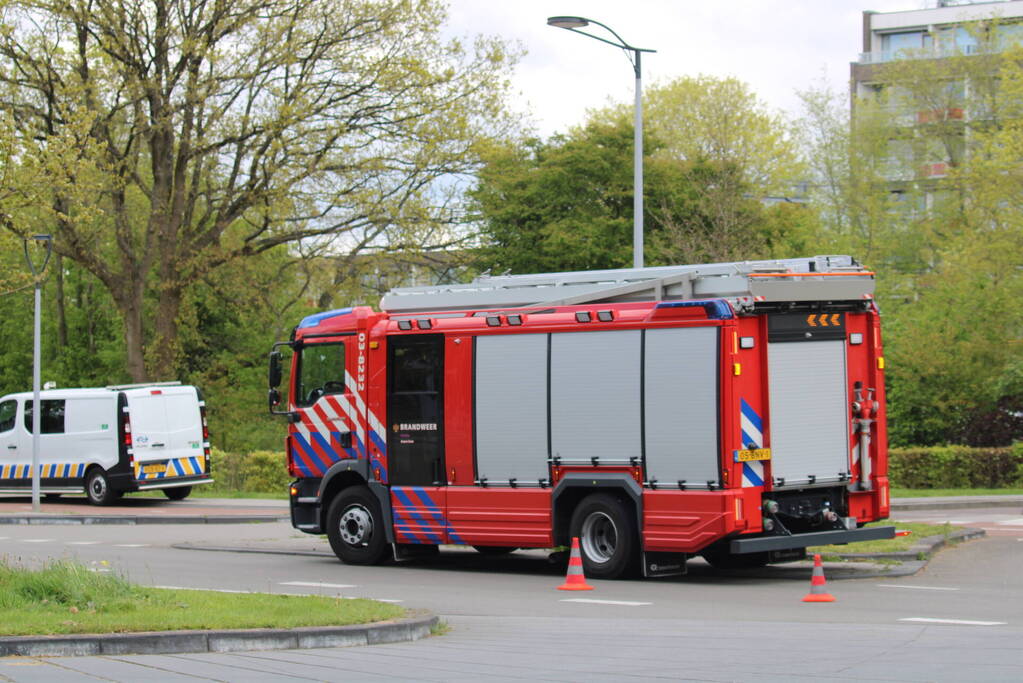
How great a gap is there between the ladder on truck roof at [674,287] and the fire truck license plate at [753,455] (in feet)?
4.61

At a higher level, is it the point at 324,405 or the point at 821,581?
the point at 324,405

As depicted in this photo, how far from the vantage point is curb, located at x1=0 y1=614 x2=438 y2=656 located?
927 cm

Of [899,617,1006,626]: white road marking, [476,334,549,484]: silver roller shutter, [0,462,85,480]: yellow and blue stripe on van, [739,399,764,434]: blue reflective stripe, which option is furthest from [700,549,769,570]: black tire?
[0,462,85,480]: yellow and blue stripe on van

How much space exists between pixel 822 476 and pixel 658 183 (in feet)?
108

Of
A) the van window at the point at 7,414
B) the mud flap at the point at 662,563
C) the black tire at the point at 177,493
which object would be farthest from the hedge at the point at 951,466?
the van window at the point at 7,414

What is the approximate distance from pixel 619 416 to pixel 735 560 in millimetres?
2486


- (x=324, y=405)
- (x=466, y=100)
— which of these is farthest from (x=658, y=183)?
(x=324, y=405)

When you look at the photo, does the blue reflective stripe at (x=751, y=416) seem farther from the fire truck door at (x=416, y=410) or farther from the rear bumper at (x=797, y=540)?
the fire truck door at (x=416, y=410)

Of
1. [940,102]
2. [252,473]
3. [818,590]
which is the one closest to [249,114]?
[252,473]

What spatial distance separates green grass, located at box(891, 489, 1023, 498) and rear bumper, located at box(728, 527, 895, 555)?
1382 cm

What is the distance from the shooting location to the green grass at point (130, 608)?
9914 mm

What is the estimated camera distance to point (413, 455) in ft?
54.6

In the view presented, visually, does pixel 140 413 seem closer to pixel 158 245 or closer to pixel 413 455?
pixel 158 245

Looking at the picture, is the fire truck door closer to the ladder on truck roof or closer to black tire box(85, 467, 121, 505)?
the ladder on truck roof
